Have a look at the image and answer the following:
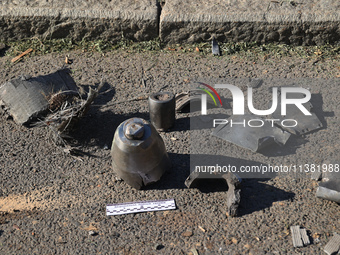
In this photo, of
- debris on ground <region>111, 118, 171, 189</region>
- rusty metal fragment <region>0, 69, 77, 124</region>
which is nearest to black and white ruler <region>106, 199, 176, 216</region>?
debris on ground <region>111, 118, 171, 189</region>

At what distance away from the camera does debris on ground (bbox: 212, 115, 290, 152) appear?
4398 millimetres

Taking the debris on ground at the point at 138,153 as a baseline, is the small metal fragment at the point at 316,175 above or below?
below

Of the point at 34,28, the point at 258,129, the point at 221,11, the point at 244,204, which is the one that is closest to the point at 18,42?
the point at 34,28

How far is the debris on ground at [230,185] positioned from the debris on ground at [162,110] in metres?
0.86

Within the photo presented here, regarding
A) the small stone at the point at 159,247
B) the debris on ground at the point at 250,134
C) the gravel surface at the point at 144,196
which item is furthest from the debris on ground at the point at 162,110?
the small stone at the point at 159,247

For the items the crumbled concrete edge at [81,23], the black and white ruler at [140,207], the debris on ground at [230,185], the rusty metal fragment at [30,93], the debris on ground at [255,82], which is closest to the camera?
the debris on ground at [230,185]

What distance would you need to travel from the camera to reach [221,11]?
5844 mm

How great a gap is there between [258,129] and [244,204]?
102 centimetres

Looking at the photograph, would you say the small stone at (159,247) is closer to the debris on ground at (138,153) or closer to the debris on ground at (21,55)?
the debris on ground at (138,153)

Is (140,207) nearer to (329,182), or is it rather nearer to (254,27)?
(329,182)

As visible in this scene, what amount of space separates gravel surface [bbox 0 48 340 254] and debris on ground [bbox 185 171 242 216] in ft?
0.25

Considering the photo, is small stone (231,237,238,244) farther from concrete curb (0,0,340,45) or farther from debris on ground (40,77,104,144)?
concrete curb (0,0,340,45)

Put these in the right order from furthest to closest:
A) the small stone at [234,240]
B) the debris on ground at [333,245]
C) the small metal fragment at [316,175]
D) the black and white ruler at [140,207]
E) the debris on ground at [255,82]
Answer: the debris on ground at [255,82] < the small metal fragment at [316,175] < the black and white ruler at [140,207] < the small stone at [234,240] < the debris on ground at [333,245]

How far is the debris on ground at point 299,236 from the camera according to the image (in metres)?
3.49
